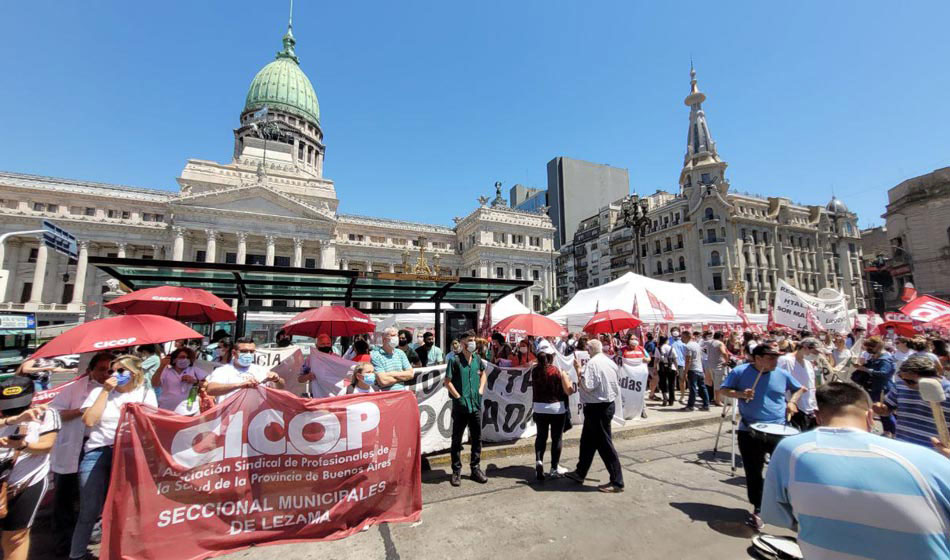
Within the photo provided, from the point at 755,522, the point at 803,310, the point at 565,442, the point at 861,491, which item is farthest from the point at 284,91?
the point at 861,491

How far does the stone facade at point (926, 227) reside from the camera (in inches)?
1372

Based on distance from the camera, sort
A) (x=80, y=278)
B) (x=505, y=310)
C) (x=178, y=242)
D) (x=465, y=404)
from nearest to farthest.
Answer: (x=465, y=404) < (x=505, y=310) < (x=178, y=242) < (x=80, y=278)

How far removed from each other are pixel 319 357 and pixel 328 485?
2523mm

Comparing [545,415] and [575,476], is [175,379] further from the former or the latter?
[575,476]

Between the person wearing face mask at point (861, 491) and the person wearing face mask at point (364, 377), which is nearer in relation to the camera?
the person wearing face mask at point (861, 491)

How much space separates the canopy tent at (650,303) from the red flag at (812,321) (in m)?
2.21

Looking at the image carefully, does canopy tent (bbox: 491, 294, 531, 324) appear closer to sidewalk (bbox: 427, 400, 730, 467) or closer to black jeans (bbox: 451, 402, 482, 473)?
sidewalk (bbox: 427, 400, 730, 467)

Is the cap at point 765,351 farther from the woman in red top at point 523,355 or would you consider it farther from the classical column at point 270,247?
the classical column at point 270,247

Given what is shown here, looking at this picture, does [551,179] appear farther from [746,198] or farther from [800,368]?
[800,368]

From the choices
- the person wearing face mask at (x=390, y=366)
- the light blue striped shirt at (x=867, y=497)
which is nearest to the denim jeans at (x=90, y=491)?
the person wearing face mask at (x=390, y=366)

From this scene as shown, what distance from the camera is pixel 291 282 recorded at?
986 centimetres

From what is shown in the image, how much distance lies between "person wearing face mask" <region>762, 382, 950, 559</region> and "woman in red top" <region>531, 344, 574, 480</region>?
3.59 metres

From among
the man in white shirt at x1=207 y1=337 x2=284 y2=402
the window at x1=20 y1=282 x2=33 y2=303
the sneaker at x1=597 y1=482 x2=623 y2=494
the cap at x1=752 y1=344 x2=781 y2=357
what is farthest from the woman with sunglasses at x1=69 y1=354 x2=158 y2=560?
the window at x1=20 y1=282 x2=33 y2=303

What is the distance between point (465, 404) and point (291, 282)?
644 centimetres
